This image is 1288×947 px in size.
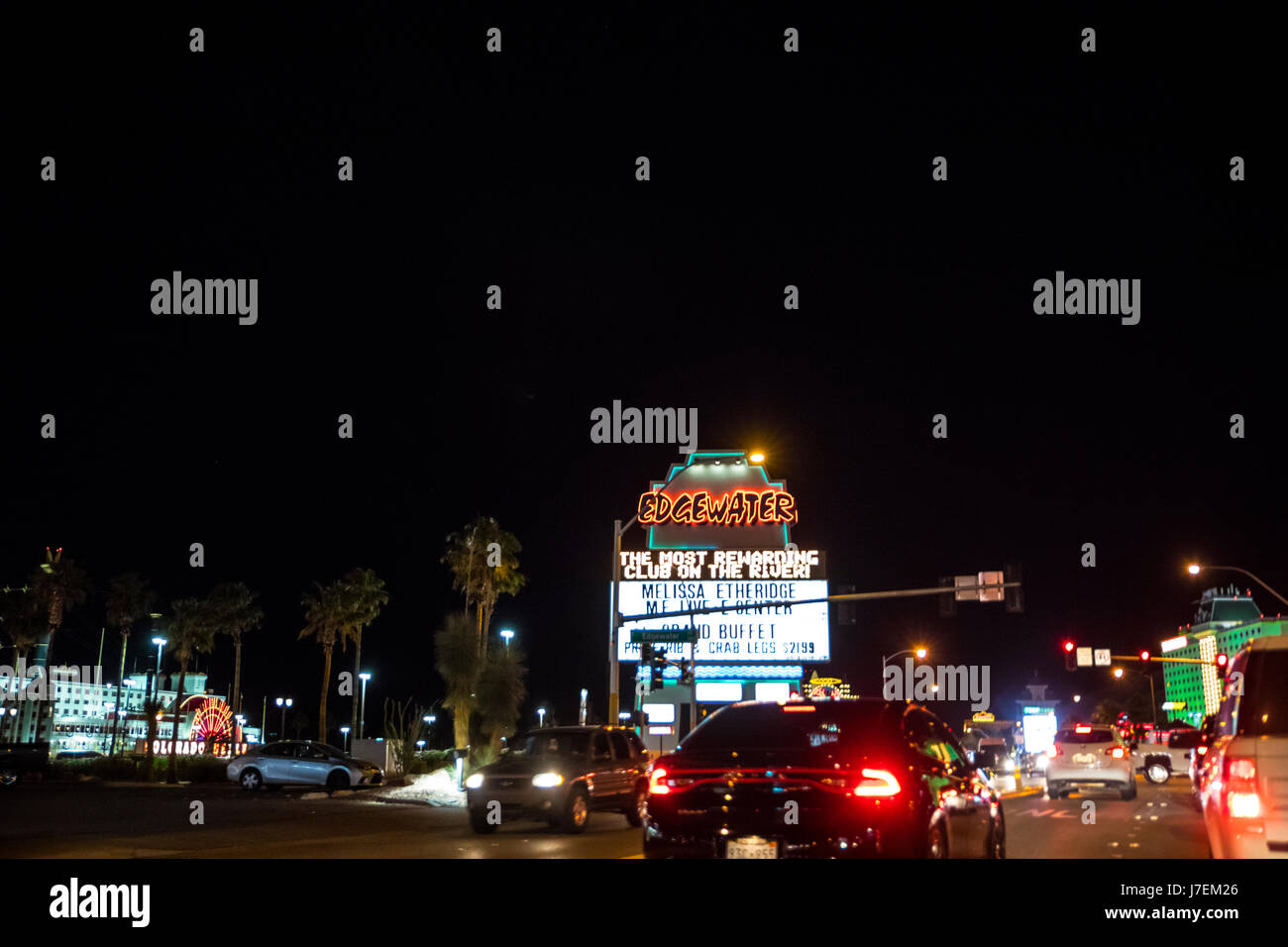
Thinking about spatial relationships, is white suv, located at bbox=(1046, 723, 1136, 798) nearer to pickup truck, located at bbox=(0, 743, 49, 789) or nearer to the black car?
the black car

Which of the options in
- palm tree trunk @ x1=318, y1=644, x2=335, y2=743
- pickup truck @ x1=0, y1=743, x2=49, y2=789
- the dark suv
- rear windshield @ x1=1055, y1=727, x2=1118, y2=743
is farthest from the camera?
A: palm tree trunk @ x1=318, y1=644, x2=335, y2=743

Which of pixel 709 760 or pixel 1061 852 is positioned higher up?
pixel 709 760

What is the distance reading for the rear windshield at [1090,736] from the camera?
25688 millimetres

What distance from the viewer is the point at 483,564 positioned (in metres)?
52.7

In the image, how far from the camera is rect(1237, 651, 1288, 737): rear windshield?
847 centimetres

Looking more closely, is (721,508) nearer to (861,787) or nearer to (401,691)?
(861,787)

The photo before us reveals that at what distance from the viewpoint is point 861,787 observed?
25.6ft

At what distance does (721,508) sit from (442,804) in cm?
2857

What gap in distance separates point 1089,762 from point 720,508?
28674mm

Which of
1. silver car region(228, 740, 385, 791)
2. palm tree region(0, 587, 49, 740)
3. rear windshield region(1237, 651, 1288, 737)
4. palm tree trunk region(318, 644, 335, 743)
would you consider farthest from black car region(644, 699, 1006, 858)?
palm tree region(0, 587, 49, 740)

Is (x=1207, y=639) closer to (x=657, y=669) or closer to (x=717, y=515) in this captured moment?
(x=717, y=515)

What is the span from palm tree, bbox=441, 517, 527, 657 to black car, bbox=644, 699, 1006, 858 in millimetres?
43827
